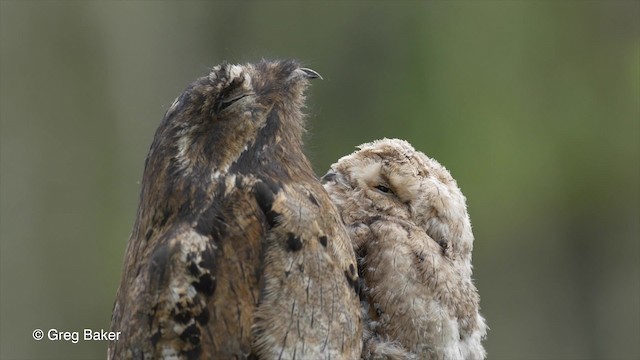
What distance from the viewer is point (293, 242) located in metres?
3.30

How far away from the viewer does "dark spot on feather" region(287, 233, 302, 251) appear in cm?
329

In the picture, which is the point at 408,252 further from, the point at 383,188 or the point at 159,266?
the point at 159,266

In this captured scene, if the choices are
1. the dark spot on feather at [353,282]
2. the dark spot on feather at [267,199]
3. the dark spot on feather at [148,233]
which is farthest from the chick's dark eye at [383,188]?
the dark spot on feather at [148,233]

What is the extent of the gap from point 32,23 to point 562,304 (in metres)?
9.04

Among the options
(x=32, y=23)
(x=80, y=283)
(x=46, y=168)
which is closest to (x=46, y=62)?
(x=32, y=23)

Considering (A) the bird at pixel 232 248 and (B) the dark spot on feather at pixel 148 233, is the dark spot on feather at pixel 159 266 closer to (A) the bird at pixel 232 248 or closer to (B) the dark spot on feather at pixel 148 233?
(A) the bird at pixel 232 248

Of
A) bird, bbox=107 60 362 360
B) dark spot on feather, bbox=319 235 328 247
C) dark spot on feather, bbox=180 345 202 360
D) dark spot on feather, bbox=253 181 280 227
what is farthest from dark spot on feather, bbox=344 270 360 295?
dark spot on feather, bbox=180 345 202 360

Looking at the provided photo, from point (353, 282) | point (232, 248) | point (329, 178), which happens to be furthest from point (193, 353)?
point (329, 178)

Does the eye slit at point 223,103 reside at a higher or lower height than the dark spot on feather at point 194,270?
higher

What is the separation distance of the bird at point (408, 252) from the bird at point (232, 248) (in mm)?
177

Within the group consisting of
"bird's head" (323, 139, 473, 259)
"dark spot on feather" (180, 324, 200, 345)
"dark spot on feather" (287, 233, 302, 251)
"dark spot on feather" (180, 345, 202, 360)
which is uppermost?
"bird's head" (323, 139, 473, 259)

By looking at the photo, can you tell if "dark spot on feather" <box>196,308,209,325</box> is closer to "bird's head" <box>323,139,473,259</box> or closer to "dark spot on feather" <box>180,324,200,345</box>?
"dark spot on feather" <box>180,324,200,345</box>

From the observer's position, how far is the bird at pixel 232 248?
3.20 m

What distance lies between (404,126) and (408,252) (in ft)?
40.1
